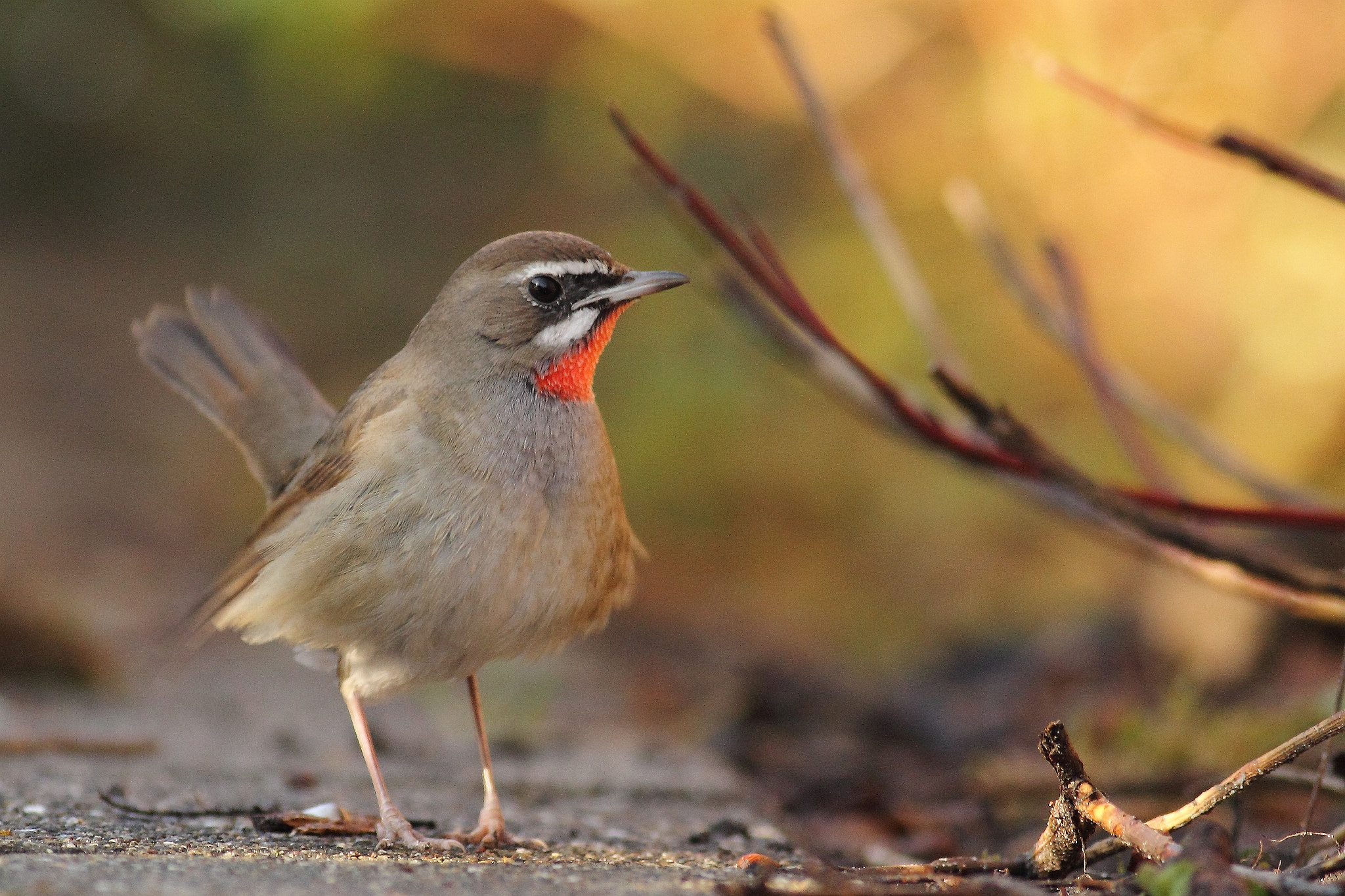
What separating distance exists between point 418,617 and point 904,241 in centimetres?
540

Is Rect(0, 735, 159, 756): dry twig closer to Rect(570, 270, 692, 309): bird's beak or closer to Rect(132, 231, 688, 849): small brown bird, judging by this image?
Rect(132, 231, 688, 849): small brown bird

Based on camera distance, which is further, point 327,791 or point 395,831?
point 327,791

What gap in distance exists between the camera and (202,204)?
1405 centimetres

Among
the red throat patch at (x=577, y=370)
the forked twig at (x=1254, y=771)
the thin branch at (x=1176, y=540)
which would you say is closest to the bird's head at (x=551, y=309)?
the red throat patch at (x=577, y=370)

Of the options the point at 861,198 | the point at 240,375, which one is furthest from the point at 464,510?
the point at 240,375

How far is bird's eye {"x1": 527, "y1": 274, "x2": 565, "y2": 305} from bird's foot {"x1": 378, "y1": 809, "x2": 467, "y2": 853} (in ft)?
5.38

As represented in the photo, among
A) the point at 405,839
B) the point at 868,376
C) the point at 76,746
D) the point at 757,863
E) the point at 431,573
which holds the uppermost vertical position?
the point at 868,376

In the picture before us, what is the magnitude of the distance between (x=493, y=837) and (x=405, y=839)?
0.26 metres

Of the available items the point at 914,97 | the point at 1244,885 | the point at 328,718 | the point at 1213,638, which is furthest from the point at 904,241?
the point at 1244,885

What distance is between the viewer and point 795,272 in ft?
27.4

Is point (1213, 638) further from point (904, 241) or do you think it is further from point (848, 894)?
point (848, 894)

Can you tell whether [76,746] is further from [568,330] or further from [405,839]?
[568,330]

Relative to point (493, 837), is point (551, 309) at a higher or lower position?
higher

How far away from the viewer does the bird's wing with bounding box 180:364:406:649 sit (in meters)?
4.14
